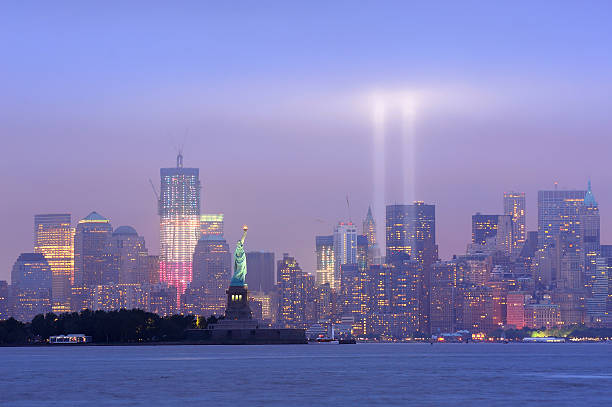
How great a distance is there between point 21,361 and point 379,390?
268 ft

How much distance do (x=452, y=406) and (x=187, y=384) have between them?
110ft

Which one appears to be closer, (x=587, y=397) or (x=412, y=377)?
(x=587, y=397)

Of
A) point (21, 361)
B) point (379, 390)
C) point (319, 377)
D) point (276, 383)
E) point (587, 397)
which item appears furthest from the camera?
point (21, 361)

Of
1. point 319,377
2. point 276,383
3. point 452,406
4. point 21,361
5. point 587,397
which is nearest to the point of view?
point 452,406

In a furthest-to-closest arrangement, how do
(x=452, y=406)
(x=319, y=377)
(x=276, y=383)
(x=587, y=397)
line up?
(x=319, y=377) < (x=276, y=383) < (x=587, y=397) < (x=452, y=406)

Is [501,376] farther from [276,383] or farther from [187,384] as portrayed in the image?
[187,384]

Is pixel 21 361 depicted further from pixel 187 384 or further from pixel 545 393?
pixel 545 393

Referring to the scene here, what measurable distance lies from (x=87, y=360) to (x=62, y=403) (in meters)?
82.2

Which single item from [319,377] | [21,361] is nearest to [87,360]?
[21,361]

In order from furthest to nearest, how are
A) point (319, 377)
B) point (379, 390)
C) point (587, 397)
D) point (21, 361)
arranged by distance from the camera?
point (21, 361) → point (319, 377) → point (379, 390) → point (587, 397)

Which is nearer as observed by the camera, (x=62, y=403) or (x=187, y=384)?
(x=62, y=403)

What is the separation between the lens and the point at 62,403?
10319 centimetres

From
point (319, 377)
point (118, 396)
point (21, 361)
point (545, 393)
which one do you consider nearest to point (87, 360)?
point (21, 361)

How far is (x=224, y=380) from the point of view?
13100 centimetres
